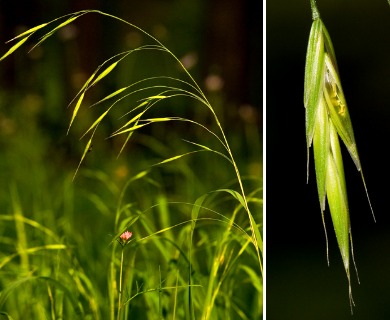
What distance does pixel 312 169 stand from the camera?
1742 millimetres

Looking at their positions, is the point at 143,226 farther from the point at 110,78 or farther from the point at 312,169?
the point at 312,169

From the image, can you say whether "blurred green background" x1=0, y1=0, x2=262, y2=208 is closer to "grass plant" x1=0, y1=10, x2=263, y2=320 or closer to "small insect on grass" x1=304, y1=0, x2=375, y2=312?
"grass plant" x1=0, y1=10, x2=263, y2=320

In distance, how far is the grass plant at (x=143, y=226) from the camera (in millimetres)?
1479

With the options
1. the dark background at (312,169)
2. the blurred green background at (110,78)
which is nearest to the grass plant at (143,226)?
the blurred green background at (110,78)

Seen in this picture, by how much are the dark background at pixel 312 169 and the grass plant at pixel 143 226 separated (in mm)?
130

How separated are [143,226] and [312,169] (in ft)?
1.48

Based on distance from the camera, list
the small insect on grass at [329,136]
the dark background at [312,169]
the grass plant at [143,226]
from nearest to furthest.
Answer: the small insect on grass at [329,136] < the grass plant at [143,226] < the dark background at [312,169]

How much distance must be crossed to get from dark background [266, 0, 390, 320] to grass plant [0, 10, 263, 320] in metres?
0.13

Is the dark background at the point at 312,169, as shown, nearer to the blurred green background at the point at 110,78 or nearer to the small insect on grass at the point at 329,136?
the blurred green background at the point at 110,78

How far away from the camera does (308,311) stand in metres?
1.70

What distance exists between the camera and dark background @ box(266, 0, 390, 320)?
1.67 metres


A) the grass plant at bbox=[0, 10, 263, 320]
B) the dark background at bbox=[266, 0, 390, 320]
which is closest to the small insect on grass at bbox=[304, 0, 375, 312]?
the grass plant at bbox=[0, 10, 263, 320]

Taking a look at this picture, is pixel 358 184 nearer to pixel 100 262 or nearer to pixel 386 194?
pixel 386 194

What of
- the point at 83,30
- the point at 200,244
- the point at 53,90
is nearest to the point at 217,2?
the point at 83,30
